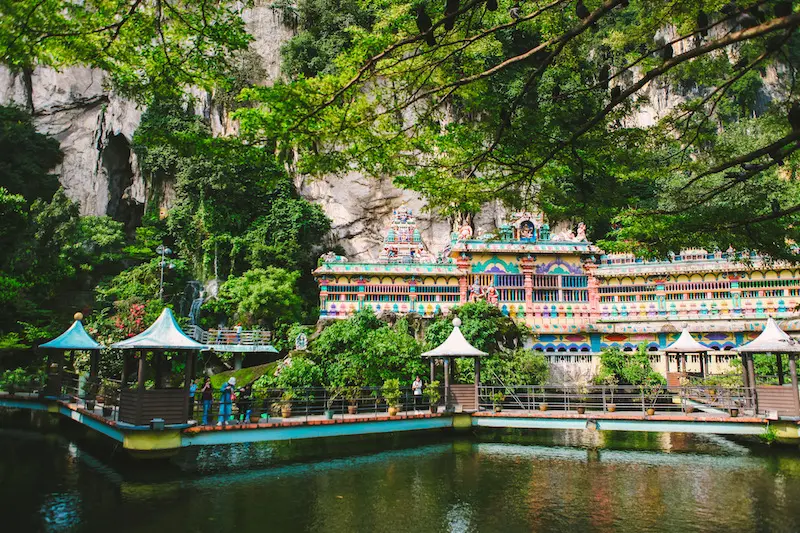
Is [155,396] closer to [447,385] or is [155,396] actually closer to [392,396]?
[392,396]

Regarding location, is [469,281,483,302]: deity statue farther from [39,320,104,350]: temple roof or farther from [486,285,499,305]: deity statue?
[39,320,104,350]: temple roof

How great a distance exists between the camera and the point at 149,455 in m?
11.1

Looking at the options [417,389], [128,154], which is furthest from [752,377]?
[128,154]

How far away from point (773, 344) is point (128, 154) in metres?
34.8

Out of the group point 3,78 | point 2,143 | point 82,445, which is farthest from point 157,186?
point 82,445

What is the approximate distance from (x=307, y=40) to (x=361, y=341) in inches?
856

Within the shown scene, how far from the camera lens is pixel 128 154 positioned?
112 feet

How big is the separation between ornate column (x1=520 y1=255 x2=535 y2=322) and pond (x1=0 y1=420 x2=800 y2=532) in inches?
448

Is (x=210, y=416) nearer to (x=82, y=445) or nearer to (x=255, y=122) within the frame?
(x=82, y=445)

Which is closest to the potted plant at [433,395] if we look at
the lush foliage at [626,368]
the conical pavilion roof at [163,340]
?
the conical pavilion roof at [163,340]

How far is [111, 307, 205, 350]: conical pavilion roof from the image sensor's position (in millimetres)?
11578

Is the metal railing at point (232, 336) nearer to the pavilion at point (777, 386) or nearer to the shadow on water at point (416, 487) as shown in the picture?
the shadow on water at point (416, 487)

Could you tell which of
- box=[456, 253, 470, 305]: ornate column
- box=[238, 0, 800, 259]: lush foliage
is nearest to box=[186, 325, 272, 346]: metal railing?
box=[456, 253, 470, 305]: ornate column

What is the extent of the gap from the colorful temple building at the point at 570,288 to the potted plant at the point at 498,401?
25.1 ft
